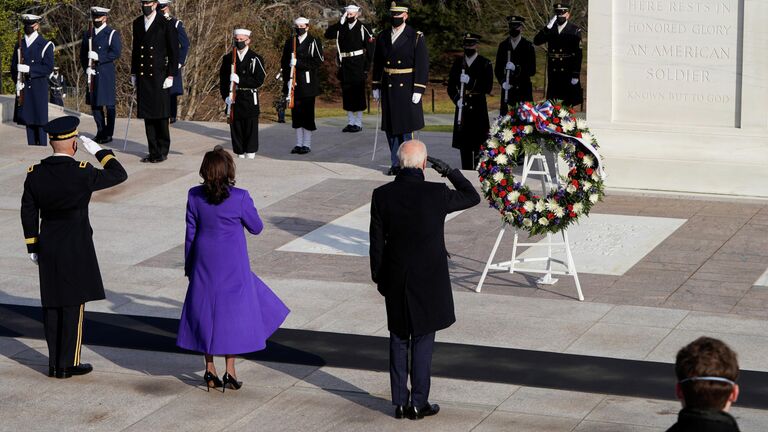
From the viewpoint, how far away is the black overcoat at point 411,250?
7270 millimetres

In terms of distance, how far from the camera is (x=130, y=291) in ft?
34.7

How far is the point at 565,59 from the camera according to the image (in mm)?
16578

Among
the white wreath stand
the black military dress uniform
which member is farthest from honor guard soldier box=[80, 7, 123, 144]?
the white wreath stand

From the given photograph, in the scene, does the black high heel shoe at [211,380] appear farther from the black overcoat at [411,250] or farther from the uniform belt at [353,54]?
the uniform belt at [353,54]

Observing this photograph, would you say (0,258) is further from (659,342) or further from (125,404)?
(659,342)

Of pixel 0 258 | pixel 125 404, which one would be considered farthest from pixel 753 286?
pixel 0 258

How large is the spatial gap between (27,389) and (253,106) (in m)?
7.94

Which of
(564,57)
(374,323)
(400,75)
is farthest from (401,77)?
(374,323)

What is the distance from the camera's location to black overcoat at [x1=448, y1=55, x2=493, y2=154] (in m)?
15.4

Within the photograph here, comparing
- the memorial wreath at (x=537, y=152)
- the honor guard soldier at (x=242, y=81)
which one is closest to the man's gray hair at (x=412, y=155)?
the memorial wreath at (x=537, y=152)

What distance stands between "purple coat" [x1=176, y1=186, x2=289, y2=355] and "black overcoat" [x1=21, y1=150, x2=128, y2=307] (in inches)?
30.6

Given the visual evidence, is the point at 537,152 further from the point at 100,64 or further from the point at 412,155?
the point at 100,64

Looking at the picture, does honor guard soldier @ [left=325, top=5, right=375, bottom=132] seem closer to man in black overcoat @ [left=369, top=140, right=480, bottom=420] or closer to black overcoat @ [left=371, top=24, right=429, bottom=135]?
black overcoat @ [left=371, top=24, right=429, bottom=135]

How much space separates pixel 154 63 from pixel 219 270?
8538mm
